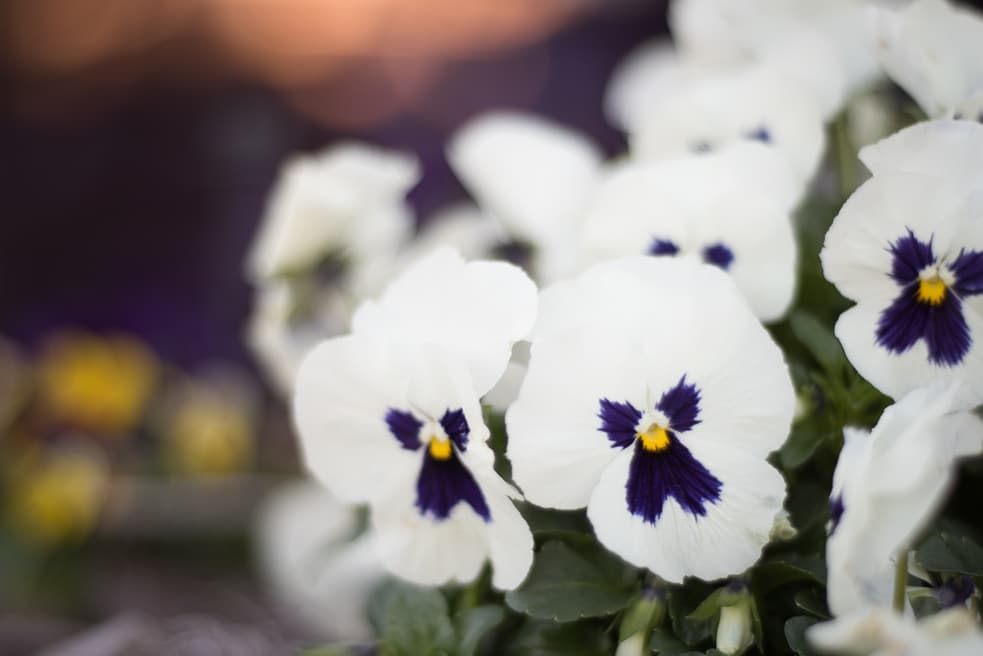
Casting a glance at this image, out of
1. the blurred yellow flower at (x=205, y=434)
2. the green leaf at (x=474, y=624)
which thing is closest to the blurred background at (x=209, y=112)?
the blurred yellow flower at (x=205, y=434)

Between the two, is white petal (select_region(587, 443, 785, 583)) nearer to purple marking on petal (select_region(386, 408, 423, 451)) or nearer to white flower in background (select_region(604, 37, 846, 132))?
purple marking on petal (select_region(386, 408, 423, 451))

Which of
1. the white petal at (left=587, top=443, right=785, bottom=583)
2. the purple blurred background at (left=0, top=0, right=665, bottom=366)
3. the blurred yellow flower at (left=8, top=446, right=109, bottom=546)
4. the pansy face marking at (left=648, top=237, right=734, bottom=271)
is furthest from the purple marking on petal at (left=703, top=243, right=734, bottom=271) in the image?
the purple blurred background at (left=0, top=0, right=665, bottom=366)

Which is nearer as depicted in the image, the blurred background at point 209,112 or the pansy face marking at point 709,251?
the pansy face marking at point 709,251

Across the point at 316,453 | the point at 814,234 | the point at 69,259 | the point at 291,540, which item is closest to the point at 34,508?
the point at 291,540

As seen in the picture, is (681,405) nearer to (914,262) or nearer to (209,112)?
(914,262)

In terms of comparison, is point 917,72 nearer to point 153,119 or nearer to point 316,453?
point 316,453

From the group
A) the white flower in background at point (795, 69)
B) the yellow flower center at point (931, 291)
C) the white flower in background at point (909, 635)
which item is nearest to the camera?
the white flower in background at point (909, 635)

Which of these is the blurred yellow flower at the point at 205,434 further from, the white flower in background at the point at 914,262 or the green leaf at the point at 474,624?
the white flower in background at the point at 914,262
